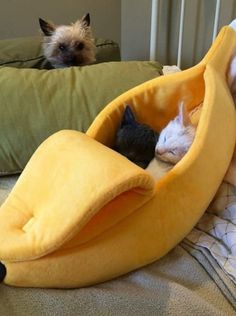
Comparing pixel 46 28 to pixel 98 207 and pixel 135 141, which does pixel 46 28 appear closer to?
pixel 135 141

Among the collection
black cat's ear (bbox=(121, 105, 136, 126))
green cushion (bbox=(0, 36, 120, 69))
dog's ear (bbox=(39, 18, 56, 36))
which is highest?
dog's ear (bbox=(39, 18, 56, 36))

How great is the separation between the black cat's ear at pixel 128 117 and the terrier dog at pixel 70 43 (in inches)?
22.0

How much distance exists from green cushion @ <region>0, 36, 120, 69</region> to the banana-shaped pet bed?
499 mm

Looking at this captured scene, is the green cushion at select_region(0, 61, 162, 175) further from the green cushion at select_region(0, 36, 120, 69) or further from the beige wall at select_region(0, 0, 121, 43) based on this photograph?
the beige wall at select_region(0, 0, 121, 43)

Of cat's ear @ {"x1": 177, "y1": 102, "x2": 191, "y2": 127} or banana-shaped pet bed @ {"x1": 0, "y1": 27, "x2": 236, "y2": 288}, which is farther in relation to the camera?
cat's ear @ {"x1": 177, "y1": 102, "x2": 191, "y2": 127}

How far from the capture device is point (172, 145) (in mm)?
852

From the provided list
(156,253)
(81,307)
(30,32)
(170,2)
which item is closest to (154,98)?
(156,253)

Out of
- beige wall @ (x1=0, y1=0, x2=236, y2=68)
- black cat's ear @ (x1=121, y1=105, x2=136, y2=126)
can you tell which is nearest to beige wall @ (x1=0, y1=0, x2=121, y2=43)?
beige wall @ (x1=0, y1=0, x2=236, y2=68)

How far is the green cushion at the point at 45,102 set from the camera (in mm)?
1019

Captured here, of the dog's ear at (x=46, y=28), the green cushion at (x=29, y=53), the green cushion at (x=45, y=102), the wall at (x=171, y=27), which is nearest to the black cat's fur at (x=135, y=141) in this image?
the green cushion at (x=45, y=102)

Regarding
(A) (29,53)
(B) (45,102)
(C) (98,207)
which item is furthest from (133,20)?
(C) (98,207)

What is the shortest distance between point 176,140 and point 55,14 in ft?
3.23

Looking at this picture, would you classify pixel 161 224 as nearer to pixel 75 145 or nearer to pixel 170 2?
pixel 75 145

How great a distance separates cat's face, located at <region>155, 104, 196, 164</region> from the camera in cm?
85
